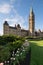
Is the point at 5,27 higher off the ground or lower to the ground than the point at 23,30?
higher

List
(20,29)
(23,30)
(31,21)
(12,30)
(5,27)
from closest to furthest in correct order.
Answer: (5,27)
(12,30)
(20,29)
(23,30)
(31,21)

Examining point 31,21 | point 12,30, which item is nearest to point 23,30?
point 12,30

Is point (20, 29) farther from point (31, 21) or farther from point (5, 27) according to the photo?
point (31, 21)

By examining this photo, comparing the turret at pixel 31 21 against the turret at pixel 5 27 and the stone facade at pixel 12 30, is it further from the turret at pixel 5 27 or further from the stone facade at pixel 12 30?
the turret at pixel 5 27

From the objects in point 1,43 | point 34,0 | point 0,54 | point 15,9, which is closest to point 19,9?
point 15,9

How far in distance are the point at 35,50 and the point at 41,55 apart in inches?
33.8

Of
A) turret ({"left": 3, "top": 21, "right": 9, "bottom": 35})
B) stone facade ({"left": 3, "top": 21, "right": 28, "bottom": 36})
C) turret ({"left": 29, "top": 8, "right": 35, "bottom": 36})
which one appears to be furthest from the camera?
turret ({"left": 29, "top": 8, "right": 35, "bottom": 36})

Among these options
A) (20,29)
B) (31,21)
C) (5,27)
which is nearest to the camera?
(5,27)

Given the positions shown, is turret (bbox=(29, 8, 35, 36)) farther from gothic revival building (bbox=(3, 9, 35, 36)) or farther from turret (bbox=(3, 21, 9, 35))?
turret (bbox=(3, 21, 9, 35))

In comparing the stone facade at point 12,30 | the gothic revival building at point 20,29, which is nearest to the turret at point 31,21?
the gothic revival building at point 20,29

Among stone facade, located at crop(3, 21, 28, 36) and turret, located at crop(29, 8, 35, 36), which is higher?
turret, located at crop(29, 8, 35, 36)

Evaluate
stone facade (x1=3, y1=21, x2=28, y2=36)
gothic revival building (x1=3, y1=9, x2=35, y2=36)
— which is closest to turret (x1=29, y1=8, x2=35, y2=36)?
gothic revival building (x1=3, y1=9, x2=35, y2=36)

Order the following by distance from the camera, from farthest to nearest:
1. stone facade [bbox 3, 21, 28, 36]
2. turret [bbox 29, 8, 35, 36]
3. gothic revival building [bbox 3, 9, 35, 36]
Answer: turret [bbox 29, 8, 35, 36]
gothic revival building [bbox 3, 9, 35, 36]
stone facade [bbox 3, 21, 28, 36]

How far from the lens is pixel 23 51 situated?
6934 mm
